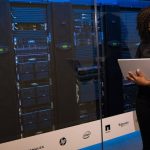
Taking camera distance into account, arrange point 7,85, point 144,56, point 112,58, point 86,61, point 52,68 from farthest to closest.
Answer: point 112,58
point 86,61
point 52,68
point 7,85
point 144,56

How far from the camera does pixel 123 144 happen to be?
3.08m

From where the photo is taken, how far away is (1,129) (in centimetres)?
234

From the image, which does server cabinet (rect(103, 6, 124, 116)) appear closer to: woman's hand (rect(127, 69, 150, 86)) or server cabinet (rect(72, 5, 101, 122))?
server cabinet (rect(72, 5, 101, 122))

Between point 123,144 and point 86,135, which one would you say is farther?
point 123,144

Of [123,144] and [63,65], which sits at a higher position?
[63,65]

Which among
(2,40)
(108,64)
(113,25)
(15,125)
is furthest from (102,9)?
(15,125)

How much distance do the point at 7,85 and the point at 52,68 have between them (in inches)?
16.2

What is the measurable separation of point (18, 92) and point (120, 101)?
1126mm

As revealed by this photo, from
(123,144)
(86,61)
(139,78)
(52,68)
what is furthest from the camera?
(123,144)

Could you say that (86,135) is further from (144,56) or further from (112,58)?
(144,56)

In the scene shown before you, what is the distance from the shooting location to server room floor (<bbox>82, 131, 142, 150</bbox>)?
2.99m

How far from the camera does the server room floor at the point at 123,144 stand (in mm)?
2990

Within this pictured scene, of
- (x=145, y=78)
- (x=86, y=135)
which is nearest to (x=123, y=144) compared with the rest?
(x=86, y=135)

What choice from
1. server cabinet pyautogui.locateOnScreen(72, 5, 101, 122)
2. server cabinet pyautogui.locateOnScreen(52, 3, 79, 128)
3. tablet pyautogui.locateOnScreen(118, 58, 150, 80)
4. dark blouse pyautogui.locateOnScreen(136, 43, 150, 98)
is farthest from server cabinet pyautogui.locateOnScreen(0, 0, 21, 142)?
dark blouse pyautogui.locateOnScreen(136, 43, 150, 98)
